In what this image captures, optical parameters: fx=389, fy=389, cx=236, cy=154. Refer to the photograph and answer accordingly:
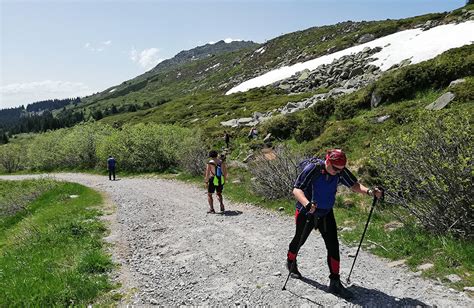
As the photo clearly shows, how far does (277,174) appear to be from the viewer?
53.2ft

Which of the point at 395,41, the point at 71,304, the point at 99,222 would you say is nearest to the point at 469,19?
the point at 395,41

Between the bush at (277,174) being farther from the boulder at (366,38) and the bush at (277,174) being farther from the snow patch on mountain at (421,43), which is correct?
the boulder at (366,38)

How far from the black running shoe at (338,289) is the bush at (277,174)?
840 centimetres

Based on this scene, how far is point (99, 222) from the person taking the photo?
15.3 meters

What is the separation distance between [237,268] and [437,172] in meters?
5.03

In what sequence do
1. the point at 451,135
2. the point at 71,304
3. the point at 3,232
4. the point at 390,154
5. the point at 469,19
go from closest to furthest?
the point at 71,304, the point at 451,135, the point at 390,154, the point at 3,232, the point at 469,19

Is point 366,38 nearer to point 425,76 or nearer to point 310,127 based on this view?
point 425,76

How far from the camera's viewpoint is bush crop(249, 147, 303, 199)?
15.8 m

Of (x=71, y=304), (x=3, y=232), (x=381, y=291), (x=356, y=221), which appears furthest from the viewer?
(x=3, y=232)

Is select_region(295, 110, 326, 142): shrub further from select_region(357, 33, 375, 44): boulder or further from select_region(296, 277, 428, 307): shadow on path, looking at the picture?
select_region(357, 33, 375, 44): boulder

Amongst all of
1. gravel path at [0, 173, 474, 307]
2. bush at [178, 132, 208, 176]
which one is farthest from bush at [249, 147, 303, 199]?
bush at [178, 132, 208, 176]

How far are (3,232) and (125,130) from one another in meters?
18.0

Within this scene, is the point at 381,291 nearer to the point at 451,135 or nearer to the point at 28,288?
the point at 451,135

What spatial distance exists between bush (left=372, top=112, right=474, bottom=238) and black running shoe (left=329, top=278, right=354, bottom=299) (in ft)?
10.2
